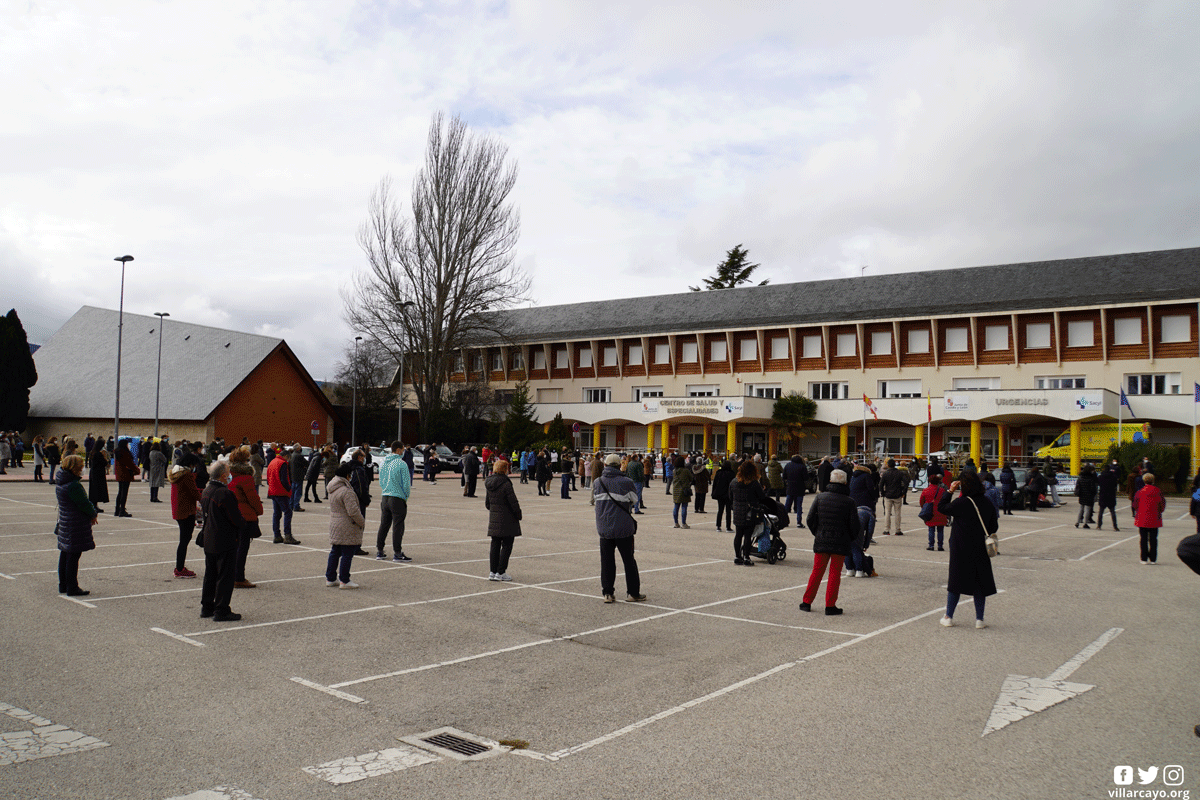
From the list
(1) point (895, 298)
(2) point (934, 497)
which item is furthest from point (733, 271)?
(2) point (934, 497)

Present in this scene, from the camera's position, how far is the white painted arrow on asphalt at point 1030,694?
5.87 meters

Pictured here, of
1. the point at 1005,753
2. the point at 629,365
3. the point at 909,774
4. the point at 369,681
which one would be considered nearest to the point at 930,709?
the point at 1005,753

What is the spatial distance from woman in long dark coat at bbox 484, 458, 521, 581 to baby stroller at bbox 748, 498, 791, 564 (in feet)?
15.5

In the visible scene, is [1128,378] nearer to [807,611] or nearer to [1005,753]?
[807,611]

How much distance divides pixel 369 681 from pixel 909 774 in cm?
402

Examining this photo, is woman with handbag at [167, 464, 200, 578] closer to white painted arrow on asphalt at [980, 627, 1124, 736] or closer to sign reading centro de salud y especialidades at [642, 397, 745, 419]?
white painted arrow on asphalt at [980, 627, 1124, 736]

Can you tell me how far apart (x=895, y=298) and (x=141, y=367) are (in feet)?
157

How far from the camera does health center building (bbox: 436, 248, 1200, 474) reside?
45.8 metres

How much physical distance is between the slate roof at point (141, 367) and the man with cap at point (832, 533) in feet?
144

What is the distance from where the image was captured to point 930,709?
6.05m

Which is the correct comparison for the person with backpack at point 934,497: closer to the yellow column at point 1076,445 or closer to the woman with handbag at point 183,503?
the woman with handbag at point 183,503

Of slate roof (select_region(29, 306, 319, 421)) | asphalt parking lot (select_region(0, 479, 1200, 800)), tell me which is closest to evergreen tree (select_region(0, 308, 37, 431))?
slate roof (select_region(29, 306, 319, 421))

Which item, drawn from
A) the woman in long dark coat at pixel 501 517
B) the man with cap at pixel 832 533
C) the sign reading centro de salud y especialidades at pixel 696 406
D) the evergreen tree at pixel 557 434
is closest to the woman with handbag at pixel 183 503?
the woman in long dark coat at pixel 501 517

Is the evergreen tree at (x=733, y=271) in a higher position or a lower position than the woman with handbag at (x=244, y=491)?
higher
